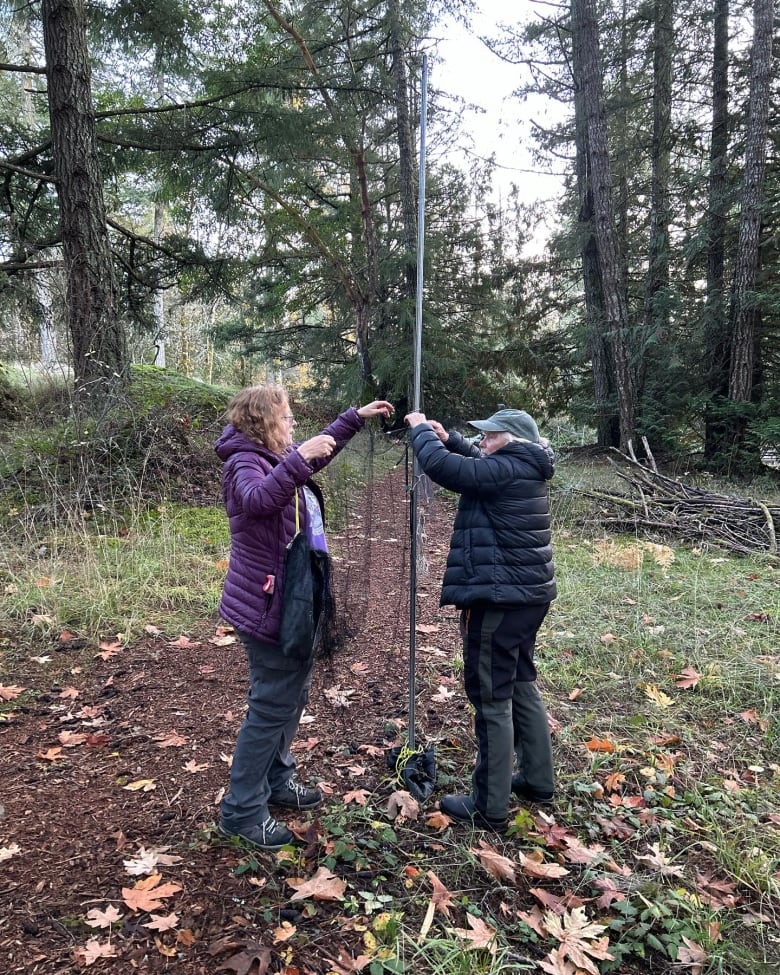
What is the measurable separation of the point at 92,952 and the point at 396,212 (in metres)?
13.9

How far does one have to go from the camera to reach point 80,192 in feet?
22.6

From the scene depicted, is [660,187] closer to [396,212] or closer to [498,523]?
[396,212]

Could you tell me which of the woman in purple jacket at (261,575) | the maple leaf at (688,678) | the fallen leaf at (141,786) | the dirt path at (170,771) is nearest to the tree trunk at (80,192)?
the dirt path at (170,771)

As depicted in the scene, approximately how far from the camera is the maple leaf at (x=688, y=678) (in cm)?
363

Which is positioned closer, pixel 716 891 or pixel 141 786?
pixel 716 891

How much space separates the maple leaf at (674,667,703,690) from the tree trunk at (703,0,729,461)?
7.65 m

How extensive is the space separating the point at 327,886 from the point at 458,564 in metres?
1.31

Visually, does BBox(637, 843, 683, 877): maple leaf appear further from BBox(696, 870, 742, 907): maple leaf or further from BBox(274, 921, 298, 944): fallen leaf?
BBox(274, 921, 298, 944): fallen leaf

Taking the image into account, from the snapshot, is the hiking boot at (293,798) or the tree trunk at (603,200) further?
the tree trunk at (603,200)

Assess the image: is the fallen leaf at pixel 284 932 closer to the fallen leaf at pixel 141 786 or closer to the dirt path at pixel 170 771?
the dirt path at pixel 170 771

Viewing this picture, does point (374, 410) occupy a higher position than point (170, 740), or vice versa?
point (374, 410)

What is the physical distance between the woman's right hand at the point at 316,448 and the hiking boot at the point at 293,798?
62.1 inches

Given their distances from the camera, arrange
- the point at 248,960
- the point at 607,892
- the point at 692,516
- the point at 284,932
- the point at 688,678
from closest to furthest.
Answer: the point at 248,960 → the point at 284,932 → the point at 607,892 → the point at 688,678 → the point at 692,516

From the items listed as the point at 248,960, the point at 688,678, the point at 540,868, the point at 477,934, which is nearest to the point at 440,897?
the point at 477,934
